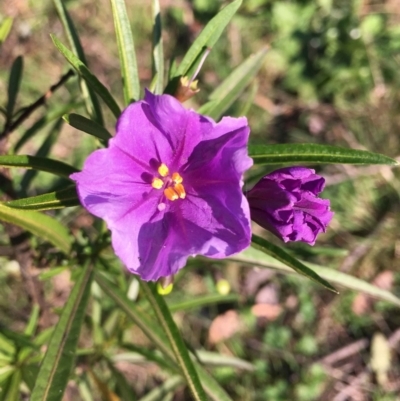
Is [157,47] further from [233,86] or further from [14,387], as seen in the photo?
[14,387]

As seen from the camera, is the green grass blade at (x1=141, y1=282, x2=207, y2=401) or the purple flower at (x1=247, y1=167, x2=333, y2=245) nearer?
the purple flower at (x1=247, y1=167, x2=333, y2=245)

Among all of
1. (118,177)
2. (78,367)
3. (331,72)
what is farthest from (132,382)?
(331,72)

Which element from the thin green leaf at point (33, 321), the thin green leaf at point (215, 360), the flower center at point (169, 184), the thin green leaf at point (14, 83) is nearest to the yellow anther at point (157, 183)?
the flower center at point (169, 184)

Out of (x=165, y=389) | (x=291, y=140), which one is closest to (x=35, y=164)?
(x=165, y=389)

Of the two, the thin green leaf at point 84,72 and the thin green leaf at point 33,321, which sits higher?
the thin green leaf at point 84,72

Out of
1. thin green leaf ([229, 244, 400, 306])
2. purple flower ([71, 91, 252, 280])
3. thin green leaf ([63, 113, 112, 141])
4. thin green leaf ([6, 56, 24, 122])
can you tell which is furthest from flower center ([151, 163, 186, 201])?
thin green leaf ([6, 56, 24, 122])

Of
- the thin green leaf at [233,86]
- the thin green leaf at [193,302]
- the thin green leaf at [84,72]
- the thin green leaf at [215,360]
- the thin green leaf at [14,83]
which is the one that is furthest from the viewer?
the thin green leaf at [215,360]

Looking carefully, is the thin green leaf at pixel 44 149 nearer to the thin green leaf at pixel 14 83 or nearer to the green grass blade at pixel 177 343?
the thin green leaf at pixel 14 83

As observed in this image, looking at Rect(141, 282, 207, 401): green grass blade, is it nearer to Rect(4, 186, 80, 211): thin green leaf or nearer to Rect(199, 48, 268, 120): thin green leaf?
Rect(4, 186, 80, 211): thin green leaf
